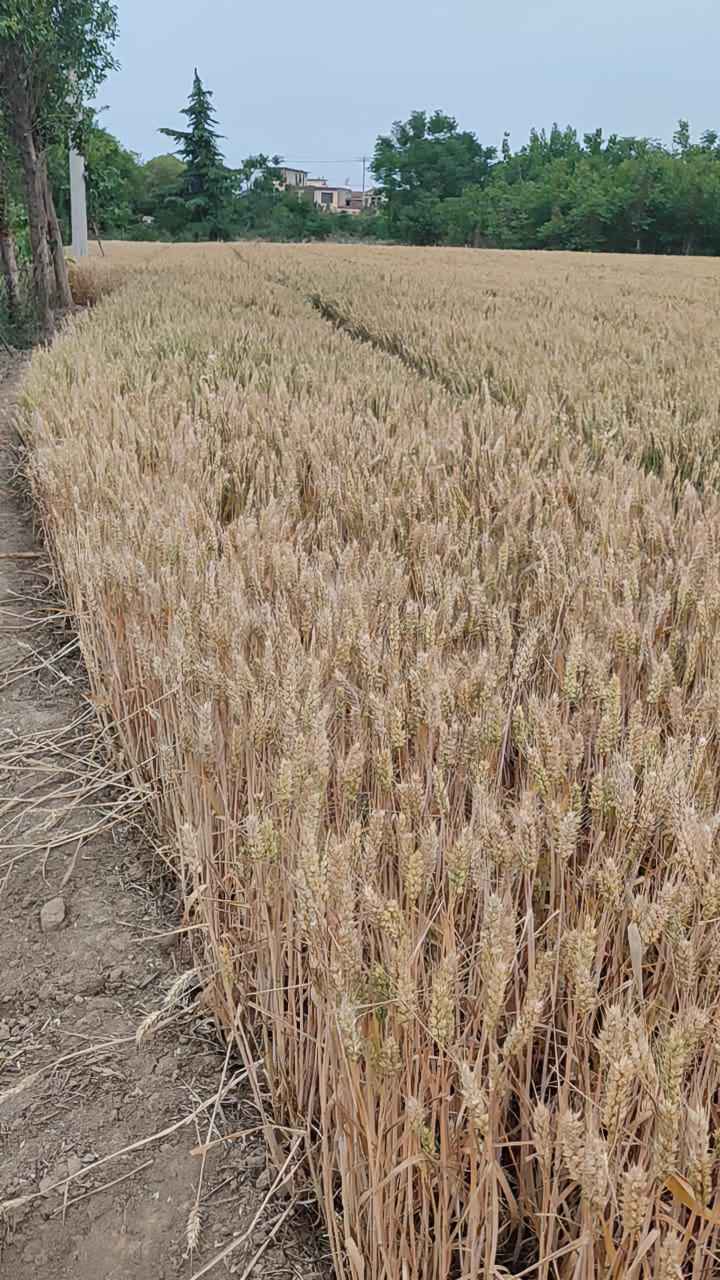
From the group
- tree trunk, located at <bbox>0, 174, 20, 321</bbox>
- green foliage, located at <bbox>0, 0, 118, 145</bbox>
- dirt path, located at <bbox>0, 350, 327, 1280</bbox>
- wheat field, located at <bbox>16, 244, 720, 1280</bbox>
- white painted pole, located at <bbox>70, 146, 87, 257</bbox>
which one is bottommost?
dirt path, located at <bbox>0, 350, 327, 1280</bbox>

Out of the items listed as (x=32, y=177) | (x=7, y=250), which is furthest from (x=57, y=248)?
(x=32, y=177)

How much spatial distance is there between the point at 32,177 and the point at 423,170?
5518 cm

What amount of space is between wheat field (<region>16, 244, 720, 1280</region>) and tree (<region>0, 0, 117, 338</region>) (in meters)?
7.18

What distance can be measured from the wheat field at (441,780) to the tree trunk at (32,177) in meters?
7.34

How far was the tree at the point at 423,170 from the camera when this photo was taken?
53.5 metres

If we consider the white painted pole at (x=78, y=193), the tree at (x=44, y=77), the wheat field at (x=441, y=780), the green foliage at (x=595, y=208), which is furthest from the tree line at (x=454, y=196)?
the wheat field at (x=441, y=780)

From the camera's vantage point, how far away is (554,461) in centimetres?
330

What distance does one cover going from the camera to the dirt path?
1103 millimetres

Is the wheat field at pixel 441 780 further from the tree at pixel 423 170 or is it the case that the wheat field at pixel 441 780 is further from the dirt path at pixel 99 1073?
the tree at pixel 423 170

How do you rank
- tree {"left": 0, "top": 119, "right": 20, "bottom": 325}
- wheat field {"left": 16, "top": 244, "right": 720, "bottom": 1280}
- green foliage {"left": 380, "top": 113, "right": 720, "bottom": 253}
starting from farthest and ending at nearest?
1. green foliage {"left": 380, "top": 113, "right": 720, "bottom": 253}
2. tree {"left": 0, "top": 119, "right": 20, "bottom": 325}
3. wheat field {"left": 16, "top": 244, "right": 720, "bottom": 1280}

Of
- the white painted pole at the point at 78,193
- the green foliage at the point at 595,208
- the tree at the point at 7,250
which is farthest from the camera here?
the green foliage at the point at 595,208

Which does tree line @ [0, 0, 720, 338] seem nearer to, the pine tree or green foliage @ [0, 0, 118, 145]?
the pine tree

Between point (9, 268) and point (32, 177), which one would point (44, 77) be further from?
point (9, 268)

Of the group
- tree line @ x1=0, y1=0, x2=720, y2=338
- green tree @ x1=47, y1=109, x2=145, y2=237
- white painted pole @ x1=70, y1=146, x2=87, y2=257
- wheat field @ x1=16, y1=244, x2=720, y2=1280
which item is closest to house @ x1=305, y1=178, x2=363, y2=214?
tree line @ x1=0, y1=0, x2=720, y2=338
